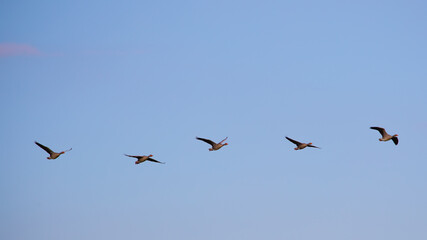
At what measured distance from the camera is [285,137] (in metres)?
148

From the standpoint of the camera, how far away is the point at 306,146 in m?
151

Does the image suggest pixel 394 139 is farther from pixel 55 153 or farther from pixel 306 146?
pixel 55 153

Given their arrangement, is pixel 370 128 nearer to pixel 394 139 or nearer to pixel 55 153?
pixel 394 139

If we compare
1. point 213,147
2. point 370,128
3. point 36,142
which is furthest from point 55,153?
point 370,128

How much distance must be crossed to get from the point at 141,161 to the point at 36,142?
36.3 ft

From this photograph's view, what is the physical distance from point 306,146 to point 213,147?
343 inches

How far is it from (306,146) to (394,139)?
8224mm

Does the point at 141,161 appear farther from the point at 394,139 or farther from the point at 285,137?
the point at 394,139

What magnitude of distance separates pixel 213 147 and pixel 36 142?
55.1 ft

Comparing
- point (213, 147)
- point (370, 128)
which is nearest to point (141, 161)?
point (213, 147)

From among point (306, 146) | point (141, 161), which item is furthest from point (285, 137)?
point (141, 161)

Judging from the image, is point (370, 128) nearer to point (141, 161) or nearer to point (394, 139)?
point (394, 139)

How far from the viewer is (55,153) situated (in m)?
150

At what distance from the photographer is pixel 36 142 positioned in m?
146
